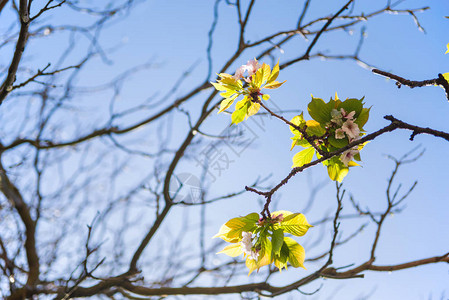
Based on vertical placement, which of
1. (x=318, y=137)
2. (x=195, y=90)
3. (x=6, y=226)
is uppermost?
(x=195, y=90)

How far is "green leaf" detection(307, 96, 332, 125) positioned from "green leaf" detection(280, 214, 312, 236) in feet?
0.72

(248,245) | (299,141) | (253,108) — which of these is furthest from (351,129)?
(248,245)

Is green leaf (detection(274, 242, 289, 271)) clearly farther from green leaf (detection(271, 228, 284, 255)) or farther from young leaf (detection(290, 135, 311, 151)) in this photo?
young leaf (detection(290, 135, 311, 151))

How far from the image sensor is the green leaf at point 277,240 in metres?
0.67

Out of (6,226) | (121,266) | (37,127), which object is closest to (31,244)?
(6,226)

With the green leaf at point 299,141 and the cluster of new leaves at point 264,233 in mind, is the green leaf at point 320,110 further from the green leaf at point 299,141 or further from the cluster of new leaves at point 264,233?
the cluster of new leaves at point 264,233

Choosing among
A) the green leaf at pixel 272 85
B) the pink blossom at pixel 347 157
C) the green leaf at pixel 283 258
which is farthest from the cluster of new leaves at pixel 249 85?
the green leaf at pixel 283 258

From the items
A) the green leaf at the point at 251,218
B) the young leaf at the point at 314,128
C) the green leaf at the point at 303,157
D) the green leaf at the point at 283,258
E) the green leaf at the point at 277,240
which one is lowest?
the green leaf at the point at 283,258

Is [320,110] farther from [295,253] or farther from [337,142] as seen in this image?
[295,253]

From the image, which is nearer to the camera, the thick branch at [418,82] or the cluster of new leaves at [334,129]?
the thick branch at [418,82]

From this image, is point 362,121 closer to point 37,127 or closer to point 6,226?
point 37,127

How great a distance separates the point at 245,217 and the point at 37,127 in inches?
94.0

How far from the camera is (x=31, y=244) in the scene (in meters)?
2.29

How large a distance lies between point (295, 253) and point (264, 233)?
0.09 meters
